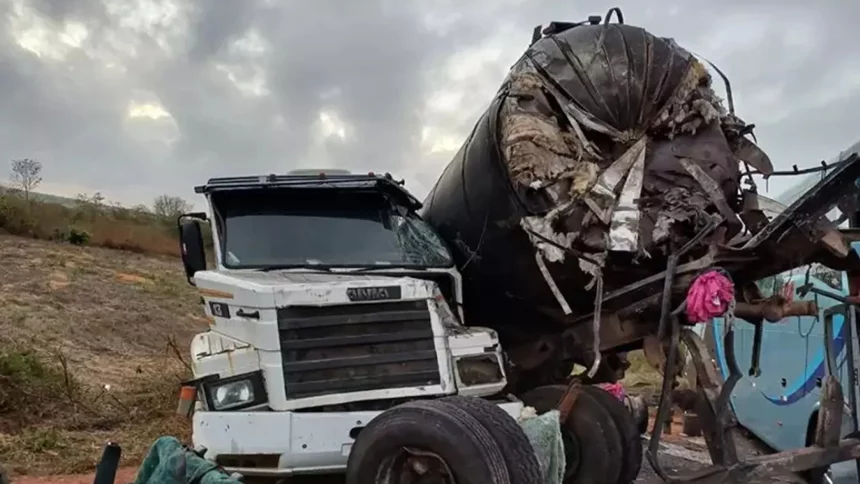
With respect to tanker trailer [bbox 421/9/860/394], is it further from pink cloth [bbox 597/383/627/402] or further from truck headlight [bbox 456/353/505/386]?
truck headlight [bbox 456/353/505/386]

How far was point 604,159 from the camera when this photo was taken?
5691 millimetres

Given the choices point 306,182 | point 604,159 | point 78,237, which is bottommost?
point 604,159

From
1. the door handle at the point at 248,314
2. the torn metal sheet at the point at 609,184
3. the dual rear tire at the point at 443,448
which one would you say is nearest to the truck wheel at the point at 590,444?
the torn metal sheet at the point at 609,184

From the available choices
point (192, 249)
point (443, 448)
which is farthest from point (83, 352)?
point (443, 448)

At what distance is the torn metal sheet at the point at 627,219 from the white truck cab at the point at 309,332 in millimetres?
1145

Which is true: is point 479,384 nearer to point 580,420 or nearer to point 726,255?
point 580,420

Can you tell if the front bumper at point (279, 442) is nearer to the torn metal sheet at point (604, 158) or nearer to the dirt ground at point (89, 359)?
the torn metal sheet at point (604, 158)

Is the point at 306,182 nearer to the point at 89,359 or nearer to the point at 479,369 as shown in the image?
the point at 479,369

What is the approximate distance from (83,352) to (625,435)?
11.6 meters

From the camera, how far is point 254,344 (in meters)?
5.24

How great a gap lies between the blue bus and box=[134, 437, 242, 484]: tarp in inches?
160

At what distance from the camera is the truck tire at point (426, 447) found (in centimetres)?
423

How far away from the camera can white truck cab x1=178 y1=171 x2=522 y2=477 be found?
4.91 m

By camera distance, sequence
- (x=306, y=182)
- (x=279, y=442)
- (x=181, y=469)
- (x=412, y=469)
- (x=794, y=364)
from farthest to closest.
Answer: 1. (x=794, y=364)
2. (x=306, y=182)
3. (x=279, y=442)
4. (x=412, y=469)
5. (x=181, y=469)
